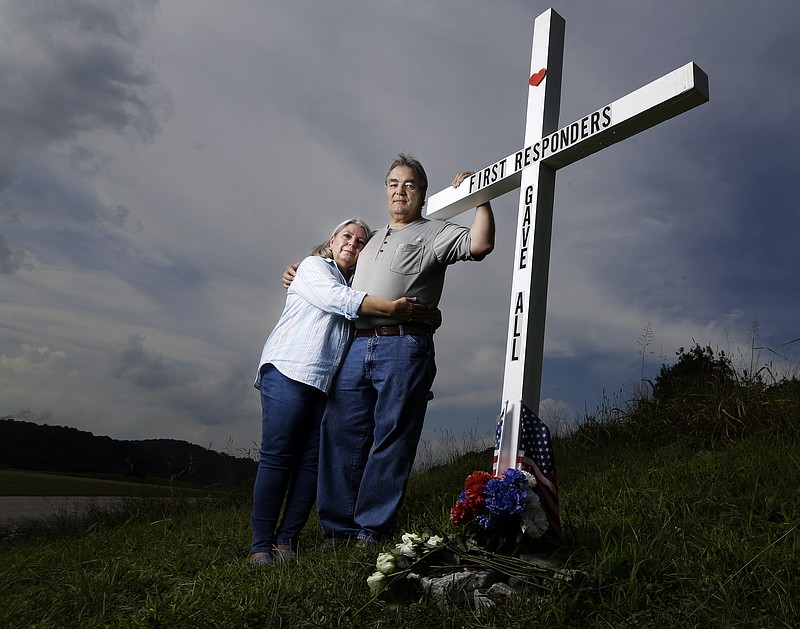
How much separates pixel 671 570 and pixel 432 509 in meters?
1.93

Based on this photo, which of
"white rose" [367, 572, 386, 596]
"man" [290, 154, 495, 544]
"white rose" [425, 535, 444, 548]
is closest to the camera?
"white rose" [367, 572, 386, 596]

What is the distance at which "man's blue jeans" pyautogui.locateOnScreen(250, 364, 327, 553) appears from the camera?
3.64 m

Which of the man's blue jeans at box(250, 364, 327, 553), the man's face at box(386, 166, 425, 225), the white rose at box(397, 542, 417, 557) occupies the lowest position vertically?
the white rose at box(397, 542, 417, 557)

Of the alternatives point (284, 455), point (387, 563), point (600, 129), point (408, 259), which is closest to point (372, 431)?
point (284, 455)

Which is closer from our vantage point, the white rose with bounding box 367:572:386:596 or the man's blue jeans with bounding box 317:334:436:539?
the white rose with bounding box 367:572:386:596

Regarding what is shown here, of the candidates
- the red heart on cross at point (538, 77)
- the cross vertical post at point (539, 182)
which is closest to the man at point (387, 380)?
the cross vertical post at point (539, 182)

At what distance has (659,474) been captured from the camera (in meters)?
4.52

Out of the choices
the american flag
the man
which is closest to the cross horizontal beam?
the man

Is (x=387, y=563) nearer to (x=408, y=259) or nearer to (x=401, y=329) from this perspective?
(x=401, y=329)

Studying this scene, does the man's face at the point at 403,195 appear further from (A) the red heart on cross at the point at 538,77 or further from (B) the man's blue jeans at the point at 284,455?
(B) the man's blue jeans at the point at 284,455

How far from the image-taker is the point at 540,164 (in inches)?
134

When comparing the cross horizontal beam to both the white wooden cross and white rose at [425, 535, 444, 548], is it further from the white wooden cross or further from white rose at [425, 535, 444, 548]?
white rose at [425, 535, 444, 548]

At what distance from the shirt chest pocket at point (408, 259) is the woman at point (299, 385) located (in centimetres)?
18

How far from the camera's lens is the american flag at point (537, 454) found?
299 cm
